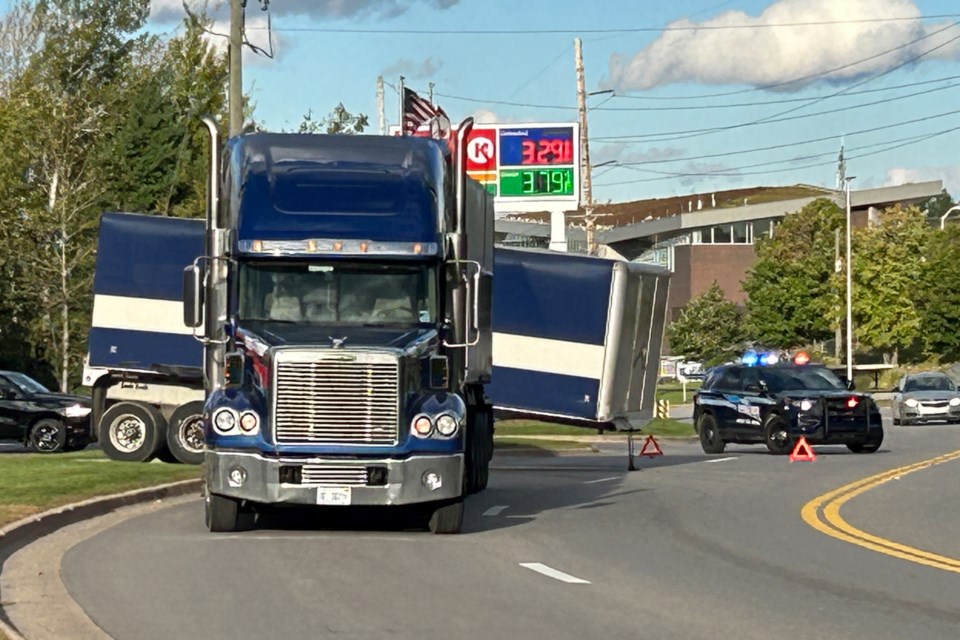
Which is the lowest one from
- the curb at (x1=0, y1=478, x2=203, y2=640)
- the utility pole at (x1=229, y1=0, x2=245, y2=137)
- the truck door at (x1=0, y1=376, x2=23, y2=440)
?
the curb at (x1=0, y1=478, x2=203, y2=640)

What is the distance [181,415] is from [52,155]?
81.3 feet

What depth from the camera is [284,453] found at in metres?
16.3

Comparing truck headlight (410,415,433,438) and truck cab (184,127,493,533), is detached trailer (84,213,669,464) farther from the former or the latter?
truck headlight (410,415,433,438)

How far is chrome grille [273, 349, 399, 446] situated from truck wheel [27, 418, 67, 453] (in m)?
18.2

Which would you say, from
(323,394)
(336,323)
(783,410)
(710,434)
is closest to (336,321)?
(336,323)

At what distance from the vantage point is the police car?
3300 centimetres

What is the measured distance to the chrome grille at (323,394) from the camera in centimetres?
1623

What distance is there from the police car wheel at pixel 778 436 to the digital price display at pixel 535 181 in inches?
914

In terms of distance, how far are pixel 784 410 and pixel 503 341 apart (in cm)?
884

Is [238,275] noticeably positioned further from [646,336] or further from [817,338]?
[817,338]

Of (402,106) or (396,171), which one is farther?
(402,106)

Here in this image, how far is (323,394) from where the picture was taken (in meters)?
16.2

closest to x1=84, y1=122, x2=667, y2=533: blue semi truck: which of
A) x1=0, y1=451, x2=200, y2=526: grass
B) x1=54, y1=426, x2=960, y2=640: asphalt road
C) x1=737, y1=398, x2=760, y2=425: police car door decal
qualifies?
x1=54, y1=426, x2=960, y2=640: asphalt road

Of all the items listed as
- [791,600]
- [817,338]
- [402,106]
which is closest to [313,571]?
[791,600]
